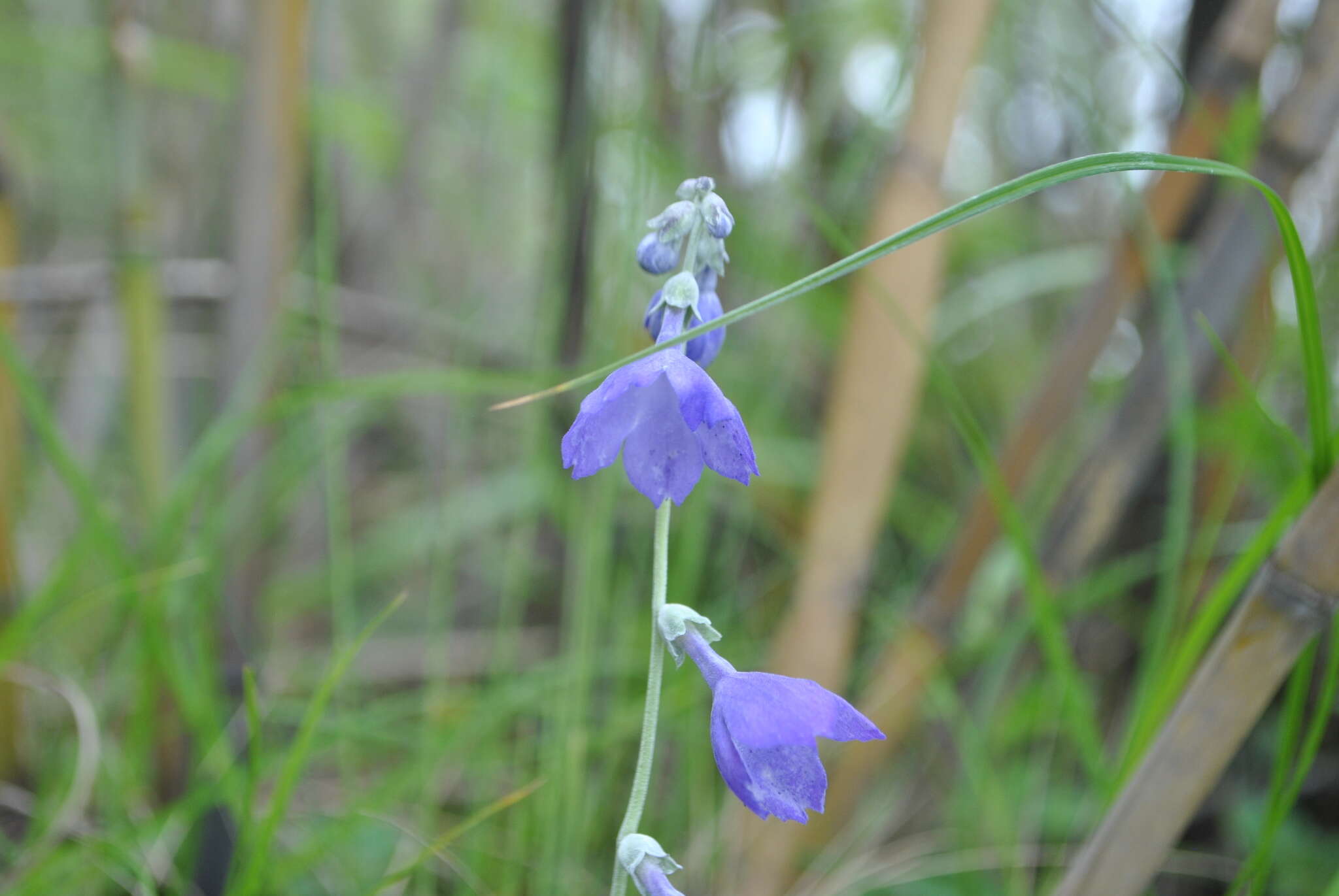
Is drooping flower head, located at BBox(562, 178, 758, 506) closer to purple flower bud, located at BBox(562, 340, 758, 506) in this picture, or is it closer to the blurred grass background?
purple flower bud, located at BBox(562, 340, 758, 506)

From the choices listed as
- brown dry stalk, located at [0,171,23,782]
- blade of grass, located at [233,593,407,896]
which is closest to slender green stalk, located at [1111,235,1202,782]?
blade of grass, located at [233,593,407,896]

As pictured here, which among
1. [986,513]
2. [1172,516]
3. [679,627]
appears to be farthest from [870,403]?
[679,627]

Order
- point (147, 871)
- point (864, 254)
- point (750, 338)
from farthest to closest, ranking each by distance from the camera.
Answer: point (750, 338) → point (147, 871) → point (864, 254)

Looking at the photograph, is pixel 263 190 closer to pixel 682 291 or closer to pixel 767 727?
pixel 682 291

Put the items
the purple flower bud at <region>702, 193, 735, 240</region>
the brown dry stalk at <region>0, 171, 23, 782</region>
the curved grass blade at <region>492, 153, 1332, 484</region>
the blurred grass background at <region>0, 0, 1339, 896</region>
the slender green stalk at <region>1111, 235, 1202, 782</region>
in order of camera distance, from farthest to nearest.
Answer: the brown dry stalk at <region>0, 171, 23, 782</region>
the blurred grass background at <region>0, 0, 1339, 896</region>
the slender green stalk at <region>1111, 235, 1202, 782</region>
the purple flower bud at <region>702, 193, 735, 240</region>
the curved grass blade at <region>492, 153, 1332, 484</region>

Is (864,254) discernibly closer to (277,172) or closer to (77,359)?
(277,172)

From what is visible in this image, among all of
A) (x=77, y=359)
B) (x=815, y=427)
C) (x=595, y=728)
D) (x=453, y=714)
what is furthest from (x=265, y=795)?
(x=815, y=427)
